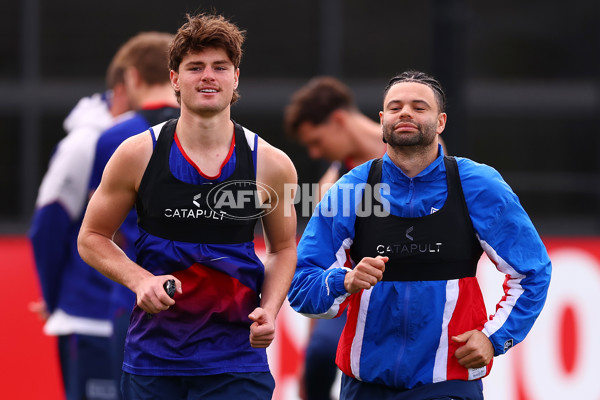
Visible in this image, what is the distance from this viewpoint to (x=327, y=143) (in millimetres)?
7000

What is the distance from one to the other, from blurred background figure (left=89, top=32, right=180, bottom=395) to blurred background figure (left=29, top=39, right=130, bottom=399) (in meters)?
0.19

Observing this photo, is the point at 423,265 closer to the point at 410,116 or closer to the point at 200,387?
the point at 410,116

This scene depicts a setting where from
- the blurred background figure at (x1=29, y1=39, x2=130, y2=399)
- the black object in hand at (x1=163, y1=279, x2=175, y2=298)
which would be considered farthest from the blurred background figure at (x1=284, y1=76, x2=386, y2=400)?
the black object in hand at (x1=163, y1=279, x2=175, y2=298)

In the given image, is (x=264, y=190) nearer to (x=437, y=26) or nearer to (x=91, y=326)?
(x=91, y=326)

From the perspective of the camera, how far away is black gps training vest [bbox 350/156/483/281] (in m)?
4.25

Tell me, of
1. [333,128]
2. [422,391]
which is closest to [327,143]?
[333,128]

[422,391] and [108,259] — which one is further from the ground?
[108,259]

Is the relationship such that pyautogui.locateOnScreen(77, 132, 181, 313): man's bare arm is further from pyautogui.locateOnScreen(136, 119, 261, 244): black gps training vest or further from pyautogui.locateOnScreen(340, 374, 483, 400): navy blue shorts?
pyautogui.locateOnScreen(340, 374, 483, 400): navy blue shorts

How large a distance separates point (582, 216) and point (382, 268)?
40.0ft

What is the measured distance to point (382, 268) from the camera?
12.9 feet

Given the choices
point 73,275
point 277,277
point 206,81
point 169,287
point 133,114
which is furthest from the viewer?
point 73,275

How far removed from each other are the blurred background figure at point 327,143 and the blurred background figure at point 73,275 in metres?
1.32

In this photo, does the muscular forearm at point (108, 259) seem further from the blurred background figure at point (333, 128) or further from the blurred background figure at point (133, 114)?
the blurred background figure at point (333, 128)

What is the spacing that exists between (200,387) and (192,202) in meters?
0.70
